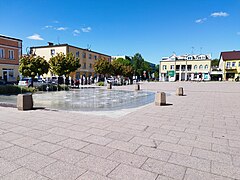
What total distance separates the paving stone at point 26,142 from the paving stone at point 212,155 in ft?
12.0

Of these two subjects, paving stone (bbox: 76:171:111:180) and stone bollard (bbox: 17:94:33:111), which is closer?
paving stone (bbox: 76:171:111:180)

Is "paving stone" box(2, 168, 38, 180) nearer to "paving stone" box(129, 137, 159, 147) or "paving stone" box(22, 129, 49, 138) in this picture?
"paving stone" box(22, 129, 49, 138)

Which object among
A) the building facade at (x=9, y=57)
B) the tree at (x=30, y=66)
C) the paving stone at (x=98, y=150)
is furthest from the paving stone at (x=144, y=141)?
the building facade at (x=9, y=57)

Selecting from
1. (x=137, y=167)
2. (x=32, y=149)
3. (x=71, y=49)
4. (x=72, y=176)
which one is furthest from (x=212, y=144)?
(x=71, y=49)

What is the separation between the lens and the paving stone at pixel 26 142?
13.5 feet

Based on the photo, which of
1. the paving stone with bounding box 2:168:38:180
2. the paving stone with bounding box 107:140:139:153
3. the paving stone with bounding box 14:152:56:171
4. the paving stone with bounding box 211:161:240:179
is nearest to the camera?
the paving stone with bounding box 2:168:38:180

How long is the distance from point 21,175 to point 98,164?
1.26m

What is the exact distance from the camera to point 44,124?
5.79 meters

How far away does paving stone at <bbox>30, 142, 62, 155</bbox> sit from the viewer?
3.74 meters

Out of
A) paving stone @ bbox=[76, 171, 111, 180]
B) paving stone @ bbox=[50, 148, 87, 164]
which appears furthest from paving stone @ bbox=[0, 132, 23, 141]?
paving stone @ bbox=[76, 171, 111, 180]

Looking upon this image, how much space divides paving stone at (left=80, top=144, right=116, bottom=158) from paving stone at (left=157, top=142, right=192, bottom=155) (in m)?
1.16

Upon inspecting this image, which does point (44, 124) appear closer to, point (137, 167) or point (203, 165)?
point (137, 167)

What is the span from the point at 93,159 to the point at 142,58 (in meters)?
77.7

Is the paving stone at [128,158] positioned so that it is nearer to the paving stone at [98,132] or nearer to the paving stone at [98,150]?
the paving stone at [98,150]
